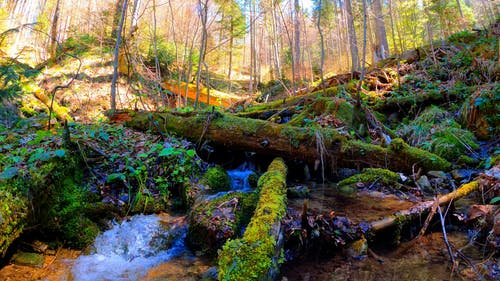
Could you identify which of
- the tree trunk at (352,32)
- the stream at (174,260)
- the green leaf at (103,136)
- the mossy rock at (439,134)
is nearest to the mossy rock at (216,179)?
the stream at (174,260)

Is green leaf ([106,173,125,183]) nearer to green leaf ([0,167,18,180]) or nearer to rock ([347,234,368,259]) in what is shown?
green leaf ([0,167,18,180])

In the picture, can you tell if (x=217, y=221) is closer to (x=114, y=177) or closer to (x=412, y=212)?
(x=114, y=177)

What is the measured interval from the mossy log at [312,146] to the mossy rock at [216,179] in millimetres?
648

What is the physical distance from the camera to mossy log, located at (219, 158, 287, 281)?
201cm

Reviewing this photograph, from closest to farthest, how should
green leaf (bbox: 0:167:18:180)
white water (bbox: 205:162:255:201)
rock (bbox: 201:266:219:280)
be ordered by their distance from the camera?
rock (bbox: 201:266:219:280) → green leaf (bbox: 0:167:18:180) → white water (bbox: 205:162:255:201)

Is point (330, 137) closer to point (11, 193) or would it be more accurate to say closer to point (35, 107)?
point (11, 193)

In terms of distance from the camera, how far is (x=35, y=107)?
974cm

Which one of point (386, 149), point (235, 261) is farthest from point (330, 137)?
point (235, 261)

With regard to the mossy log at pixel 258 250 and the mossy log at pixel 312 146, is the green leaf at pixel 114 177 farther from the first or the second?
the mossy log at pixel 258 250

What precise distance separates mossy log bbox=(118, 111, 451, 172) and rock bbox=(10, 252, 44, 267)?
10.2 ft

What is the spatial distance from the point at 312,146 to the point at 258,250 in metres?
3.28

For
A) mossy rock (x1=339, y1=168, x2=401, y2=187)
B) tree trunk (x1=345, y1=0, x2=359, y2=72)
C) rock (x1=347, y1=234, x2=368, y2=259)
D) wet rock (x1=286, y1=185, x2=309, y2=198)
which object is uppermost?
tree trunk (x1=345, y1=0, x2=359, y2=72)

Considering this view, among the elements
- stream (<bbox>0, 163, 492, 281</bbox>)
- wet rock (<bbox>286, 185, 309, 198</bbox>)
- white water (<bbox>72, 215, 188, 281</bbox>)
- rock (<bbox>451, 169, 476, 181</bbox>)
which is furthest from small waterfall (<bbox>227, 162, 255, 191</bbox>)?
rock (<bbox>451, 169, 476, 181</bbox>)

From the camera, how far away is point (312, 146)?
5.20 meters
